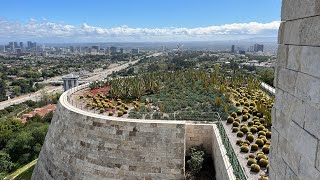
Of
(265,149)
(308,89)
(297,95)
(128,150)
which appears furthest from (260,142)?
(308,89)

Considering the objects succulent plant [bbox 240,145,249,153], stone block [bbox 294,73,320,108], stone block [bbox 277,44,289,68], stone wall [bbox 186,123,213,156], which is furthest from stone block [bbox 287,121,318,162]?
stone wall [bbox 186,123,213,156]

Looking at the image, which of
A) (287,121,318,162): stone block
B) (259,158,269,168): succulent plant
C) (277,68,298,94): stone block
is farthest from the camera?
(259,158,269,168): succulent plant

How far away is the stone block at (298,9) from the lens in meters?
3.14

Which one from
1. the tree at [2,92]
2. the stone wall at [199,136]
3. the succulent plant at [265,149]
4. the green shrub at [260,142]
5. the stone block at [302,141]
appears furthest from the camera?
the tree at [2,92]

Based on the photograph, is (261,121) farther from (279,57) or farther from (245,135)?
(279,57)

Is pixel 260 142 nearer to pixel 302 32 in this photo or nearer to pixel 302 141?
pixel 302 141

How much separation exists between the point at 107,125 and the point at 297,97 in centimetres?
1110

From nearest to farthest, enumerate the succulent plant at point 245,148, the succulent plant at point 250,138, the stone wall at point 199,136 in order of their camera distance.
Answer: the succulent plant at point 245,148, the succulent plant at point 250,138, the stone wall at point 199,136

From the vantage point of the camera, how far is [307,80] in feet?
10.9

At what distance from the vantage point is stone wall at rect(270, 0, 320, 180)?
315cm

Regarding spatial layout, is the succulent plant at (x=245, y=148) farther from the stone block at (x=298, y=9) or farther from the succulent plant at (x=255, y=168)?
the stone block at (x=298, y=9)

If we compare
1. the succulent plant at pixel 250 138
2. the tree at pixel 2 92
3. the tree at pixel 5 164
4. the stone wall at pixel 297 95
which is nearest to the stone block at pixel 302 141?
the stone wall at pixel 297 95

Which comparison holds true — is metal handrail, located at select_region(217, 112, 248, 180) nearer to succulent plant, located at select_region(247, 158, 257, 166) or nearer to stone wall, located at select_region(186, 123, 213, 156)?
succulent plant, located at select_region(247, 158, 257, 166)

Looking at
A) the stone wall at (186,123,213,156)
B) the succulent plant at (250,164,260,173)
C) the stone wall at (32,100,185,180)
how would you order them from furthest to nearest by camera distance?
the stone wall at (186,123,213,156) < the stone wall at (32,100,185,180) < the succulent plant at (250,164,260,173)
